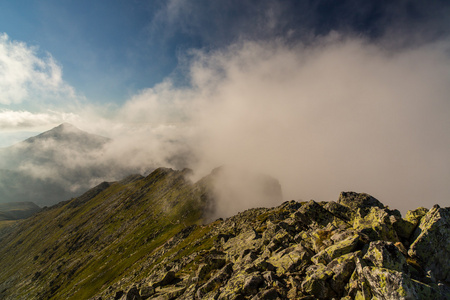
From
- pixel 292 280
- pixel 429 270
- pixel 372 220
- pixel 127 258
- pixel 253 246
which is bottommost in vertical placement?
pixel 429 270

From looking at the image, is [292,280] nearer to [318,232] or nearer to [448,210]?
[318,232]

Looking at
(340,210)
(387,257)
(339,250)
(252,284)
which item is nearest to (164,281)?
(252,284)

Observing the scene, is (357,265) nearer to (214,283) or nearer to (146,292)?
(214,283)

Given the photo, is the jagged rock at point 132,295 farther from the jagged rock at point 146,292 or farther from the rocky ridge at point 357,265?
the rocky ridge at point 357,265

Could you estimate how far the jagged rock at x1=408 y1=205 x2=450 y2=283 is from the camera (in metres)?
18.3

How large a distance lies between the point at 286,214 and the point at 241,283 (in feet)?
159

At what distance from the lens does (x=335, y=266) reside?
744 inches

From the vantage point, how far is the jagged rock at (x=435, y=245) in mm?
18344

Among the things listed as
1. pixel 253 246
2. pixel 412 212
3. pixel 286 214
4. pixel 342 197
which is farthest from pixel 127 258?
pixel 412 212

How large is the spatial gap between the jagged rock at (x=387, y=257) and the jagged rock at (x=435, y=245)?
11.7ft

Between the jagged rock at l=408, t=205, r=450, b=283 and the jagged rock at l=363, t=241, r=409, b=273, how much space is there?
3580 mm

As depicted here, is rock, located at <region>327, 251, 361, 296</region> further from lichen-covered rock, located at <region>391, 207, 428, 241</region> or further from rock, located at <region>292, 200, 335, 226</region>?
rock, located at <region>292, 200, 335, 226</region>

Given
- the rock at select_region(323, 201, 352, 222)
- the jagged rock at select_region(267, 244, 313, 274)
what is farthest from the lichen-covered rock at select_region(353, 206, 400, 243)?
the rock at select_region(323, 201, 352, 222)

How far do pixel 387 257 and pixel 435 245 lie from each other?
7.15m
